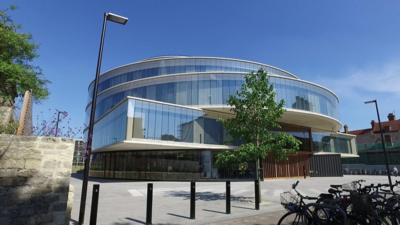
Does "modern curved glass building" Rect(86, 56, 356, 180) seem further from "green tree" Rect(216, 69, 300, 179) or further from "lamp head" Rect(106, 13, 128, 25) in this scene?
"lamp head" Rect(106, 13, 128, 25)

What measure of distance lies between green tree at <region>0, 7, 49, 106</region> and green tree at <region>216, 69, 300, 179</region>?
1101 centimetres

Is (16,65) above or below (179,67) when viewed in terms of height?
below

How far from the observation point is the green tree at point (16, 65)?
15787 mm

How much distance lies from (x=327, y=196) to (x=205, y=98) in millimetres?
28683

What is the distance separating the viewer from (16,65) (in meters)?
16.2

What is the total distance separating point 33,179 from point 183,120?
978 inches

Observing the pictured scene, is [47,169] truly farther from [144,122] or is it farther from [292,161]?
[292,161]

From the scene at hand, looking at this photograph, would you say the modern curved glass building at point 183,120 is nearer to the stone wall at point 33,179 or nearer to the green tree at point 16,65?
the green tree at point 16,65

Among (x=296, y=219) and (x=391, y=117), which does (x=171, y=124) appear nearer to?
(x=296, y=219)

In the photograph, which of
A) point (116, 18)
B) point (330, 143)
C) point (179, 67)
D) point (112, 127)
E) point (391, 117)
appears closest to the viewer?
point (116, 18)

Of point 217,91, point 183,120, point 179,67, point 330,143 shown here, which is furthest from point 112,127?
point 330,143

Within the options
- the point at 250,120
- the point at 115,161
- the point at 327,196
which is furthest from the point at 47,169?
the point at 115,161

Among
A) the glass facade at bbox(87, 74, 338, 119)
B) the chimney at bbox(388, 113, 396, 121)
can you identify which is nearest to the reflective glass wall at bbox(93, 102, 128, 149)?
the glass facade at bbox(87, 74, 338, 119)

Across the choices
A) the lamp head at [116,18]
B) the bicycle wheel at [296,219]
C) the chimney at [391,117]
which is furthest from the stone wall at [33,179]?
the chimney at [391,117]
